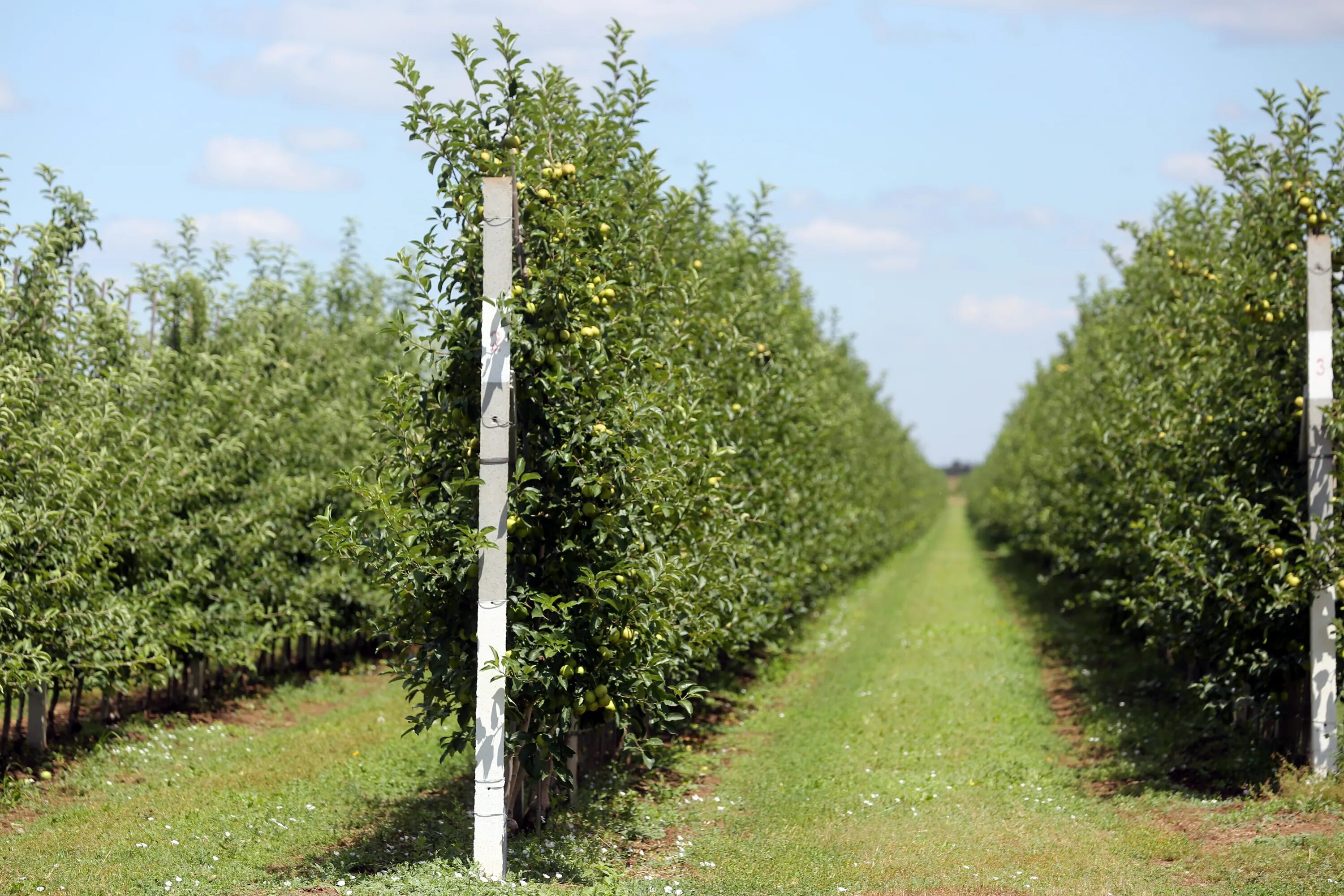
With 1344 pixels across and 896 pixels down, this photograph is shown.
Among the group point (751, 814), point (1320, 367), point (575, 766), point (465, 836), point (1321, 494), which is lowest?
point (751, 814)

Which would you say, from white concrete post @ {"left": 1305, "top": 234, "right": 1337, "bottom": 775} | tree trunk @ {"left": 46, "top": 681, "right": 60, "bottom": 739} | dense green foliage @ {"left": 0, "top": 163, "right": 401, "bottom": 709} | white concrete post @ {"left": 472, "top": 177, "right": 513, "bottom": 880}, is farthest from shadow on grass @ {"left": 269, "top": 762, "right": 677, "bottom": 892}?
white concrete post @ {"left": 1305, "top": 234, "right": 1337, "bottom": 775}

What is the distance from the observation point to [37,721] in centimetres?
1030

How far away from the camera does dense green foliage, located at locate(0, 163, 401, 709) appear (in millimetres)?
8852

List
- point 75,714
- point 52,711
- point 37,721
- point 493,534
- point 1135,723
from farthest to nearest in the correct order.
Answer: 1. point 52,711
2. point 1135,723
3. point 75,714
4. point 37,721
5. point 493,534

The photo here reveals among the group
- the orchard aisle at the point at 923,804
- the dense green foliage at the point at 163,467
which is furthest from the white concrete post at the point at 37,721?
the orchard aisle at the point at 923,804

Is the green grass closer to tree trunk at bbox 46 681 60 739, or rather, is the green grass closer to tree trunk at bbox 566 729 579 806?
tree trunk at bbox 566 729 579 806

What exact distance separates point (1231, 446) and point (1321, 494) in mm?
979

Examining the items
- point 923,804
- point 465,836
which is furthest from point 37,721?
point 923,804

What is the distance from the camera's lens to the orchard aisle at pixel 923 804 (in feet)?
22.2

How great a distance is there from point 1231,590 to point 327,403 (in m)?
11.8

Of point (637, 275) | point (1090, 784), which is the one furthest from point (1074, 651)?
point (637, 275)

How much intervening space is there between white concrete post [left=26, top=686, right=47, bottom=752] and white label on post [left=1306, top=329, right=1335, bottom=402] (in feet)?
36.0

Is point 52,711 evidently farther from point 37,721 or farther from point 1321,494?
point 1321,494

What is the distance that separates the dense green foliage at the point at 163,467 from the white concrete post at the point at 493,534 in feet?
2.28
